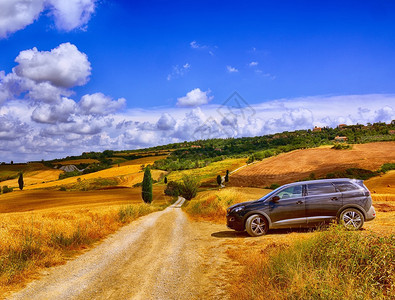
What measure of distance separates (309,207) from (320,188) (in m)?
0.86

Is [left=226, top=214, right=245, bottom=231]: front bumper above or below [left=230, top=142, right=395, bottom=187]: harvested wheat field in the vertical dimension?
above

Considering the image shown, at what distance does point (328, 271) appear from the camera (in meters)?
5.00

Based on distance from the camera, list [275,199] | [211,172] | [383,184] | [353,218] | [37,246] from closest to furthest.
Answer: [37,246], [353,218], [275,199], [383,184], [211,172]

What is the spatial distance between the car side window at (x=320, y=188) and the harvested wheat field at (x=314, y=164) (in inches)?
1947

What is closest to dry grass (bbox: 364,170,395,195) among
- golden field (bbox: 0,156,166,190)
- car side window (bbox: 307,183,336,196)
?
car side window (bbox: 307,183,336,196)

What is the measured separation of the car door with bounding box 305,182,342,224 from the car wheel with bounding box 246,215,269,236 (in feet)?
5.40

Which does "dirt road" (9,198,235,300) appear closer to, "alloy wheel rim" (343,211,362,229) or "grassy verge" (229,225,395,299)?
"grassy verge" (229,225,395,299)

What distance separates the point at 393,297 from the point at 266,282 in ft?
7.34

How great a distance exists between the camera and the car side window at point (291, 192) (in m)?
11.6

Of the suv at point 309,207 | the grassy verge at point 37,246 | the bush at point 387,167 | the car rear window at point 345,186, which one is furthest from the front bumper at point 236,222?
the bush at point 387,167

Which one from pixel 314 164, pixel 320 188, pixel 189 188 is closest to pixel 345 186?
pixel 320 188

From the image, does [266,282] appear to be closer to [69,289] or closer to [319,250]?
[319,250]

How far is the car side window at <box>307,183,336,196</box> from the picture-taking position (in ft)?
37.4

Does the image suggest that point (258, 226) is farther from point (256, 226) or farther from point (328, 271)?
point (328, 271)
